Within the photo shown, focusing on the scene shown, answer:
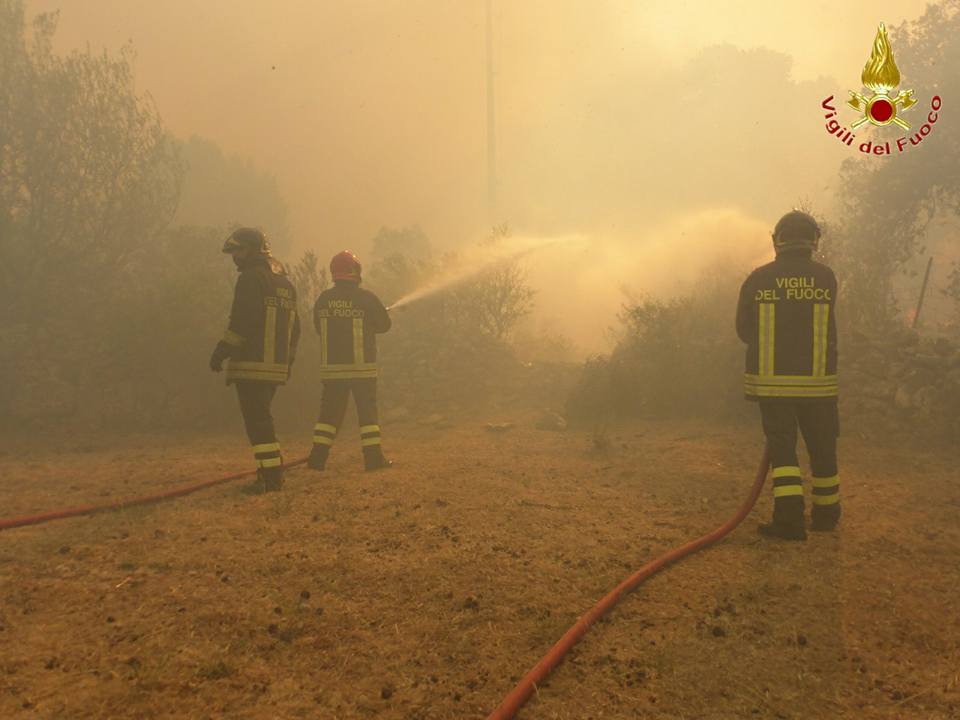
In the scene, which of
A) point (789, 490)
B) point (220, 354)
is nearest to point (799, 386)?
point (789, 490)

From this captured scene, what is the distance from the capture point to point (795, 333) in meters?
4.05

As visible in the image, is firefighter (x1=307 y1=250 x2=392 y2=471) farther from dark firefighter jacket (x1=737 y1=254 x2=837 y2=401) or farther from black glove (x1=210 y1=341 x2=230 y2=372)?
dark firefighter jacket (x1=737 y1=254 x2=837 y2=401)

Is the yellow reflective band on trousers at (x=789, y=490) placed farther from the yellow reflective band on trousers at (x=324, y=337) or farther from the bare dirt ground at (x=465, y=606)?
the yellow reflective band on trousers at (x=324, y=337)

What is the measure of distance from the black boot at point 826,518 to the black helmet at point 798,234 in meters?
1.80

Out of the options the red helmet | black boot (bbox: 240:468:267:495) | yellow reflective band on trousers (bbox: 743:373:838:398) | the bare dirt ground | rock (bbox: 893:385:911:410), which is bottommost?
the bare dirt ground

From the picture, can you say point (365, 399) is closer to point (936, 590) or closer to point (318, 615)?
point (318, 615)

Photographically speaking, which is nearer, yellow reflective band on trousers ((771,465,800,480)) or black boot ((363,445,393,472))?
yellow reflective band on trousers ((771,465,800,480))

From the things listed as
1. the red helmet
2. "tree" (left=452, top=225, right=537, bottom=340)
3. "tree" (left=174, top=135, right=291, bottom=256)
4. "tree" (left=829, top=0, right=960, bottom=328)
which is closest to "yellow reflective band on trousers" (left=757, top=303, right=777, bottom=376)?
the red helmet

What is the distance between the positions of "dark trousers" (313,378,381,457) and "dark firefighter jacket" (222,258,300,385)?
86 cm

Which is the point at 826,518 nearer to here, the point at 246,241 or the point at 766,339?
the point at 766,339

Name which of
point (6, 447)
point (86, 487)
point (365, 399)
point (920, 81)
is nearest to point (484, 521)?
point (365, 399)

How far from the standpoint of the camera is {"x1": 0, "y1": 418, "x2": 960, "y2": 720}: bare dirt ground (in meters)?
2.15

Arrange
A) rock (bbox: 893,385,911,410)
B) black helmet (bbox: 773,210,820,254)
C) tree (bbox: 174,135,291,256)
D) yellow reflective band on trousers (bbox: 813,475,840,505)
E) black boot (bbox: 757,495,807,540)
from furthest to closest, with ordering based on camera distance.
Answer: tree (bbox: 174,135,291,256), rock (bbox: 893,385,911,410), black helmet (bbox: 773,210,820,254), yellow reflective band on trousers (bbox: 813,475,840,505), black boot (bbox: 757,495,807,540)

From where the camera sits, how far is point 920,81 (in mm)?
15484
